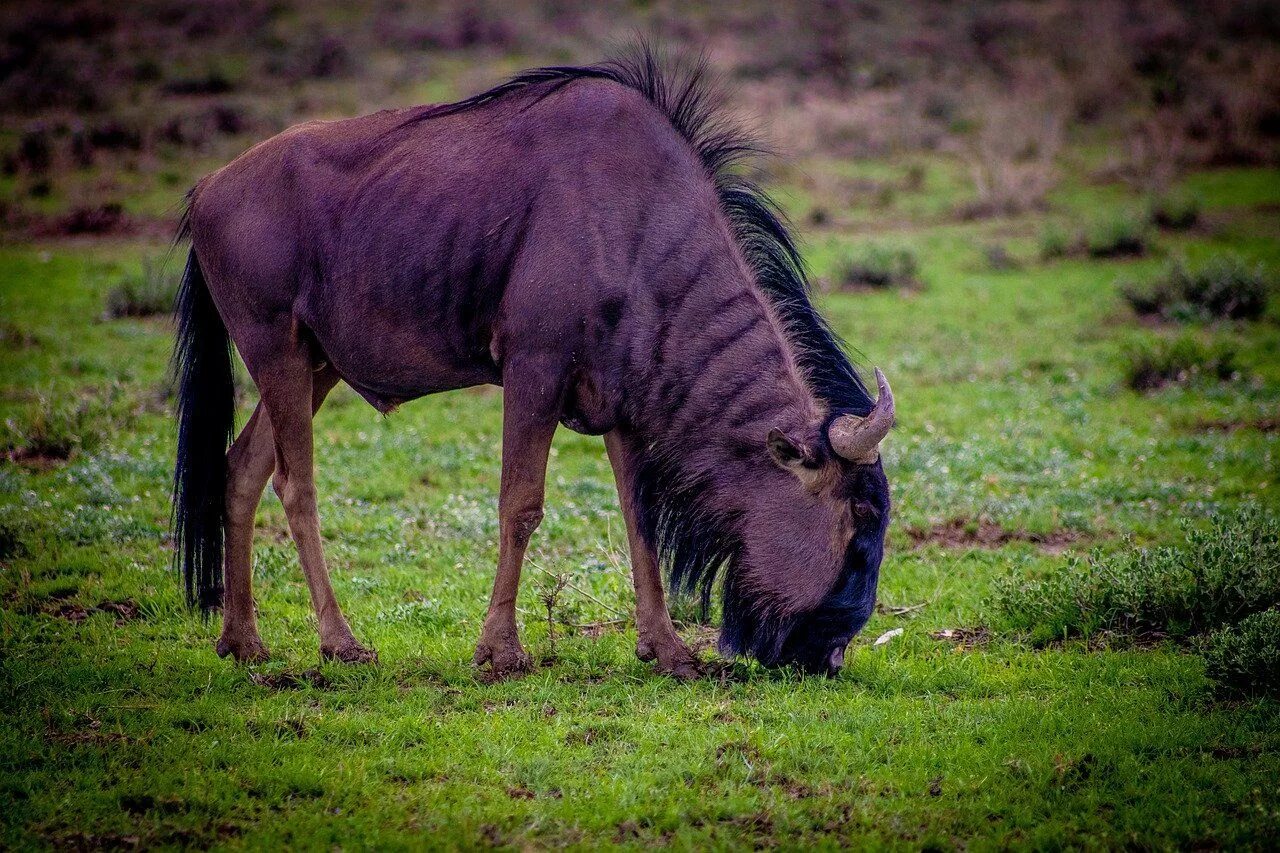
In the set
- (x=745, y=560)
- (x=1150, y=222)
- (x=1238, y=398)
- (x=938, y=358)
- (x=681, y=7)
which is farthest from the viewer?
(x=681, y=7)

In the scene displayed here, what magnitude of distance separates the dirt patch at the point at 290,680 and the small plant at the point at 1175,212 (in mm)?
18481

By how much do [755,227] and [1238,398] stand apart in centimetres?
784

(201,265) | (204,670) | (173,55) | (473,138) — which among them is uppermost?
(173,55)

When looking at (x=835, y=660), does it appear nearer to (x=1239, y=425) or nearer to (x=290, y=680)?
(x=290, y=680)

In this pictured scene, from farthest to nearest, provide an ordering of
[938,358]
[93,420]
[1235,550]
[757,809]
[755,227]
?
1. [938,358]
2. [93,420]
3. [1235,550]
4. [755,227]
5. [757,809]

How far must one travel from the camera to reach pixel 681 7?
143 feet

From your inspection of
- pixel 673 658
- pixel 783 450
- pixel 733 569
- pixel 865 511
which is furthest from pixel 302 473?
pixel 865 511

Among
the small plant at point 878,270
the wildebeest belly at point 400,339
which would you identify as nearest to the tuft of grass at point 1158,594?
the wildebeest belly at point 400,339

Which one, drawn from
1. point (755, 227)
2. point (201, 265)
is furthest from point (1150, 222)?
point (201, 265)

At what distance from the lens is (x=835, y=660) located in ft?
19.0

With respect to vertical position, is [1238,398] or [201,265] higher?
[201,265]

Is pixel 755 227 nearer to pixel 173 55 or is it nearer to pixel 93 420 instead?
pixel 93 420

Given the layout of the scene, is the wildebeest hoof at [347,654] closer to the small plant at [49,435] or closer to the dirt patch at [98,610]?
the dirt patch at [98,610]

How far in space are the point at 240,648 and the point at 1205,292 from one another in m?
13.2
